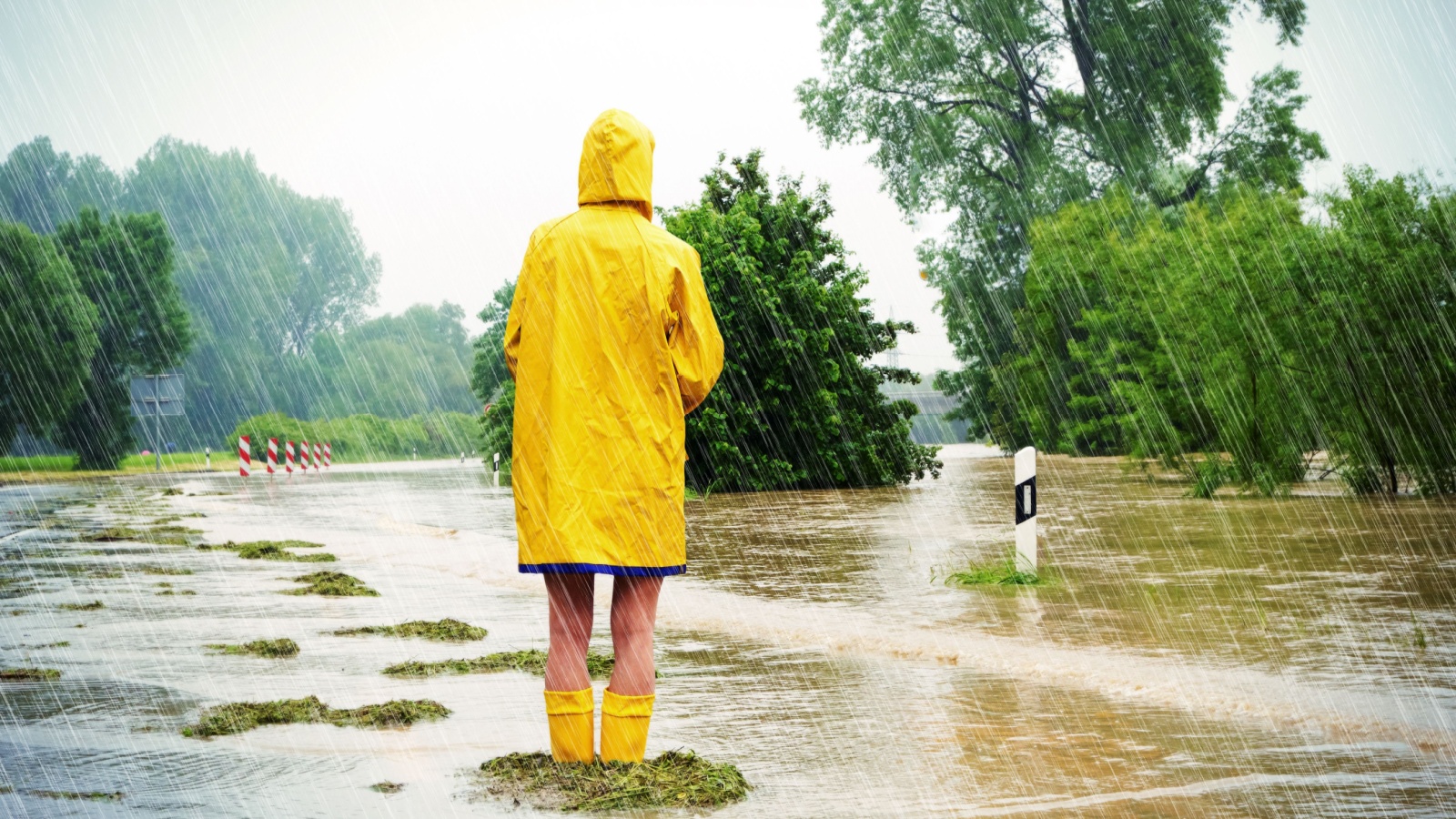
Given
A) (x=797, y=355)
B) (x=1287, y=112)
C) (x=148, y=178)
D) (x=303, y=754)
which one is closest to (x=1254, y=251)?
(x=797, y=355)

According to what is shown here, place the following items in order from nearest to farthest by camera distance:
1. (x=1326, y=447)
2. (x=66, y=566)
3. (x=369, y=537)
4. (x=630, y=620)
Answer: (x=630, y=620)
(x=66, y=566)
(x=369, y=537)
(x=1326, y=447)

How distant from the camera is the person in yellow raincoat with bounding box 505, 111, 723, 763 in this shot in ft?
13.4

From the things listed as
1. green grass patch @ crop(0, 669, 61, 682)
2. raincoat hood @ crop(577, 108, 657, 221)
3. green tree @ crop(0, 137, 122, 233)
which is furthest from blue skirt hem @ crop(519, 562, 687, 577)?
green tree @ crop(0, 137, 122, 233)

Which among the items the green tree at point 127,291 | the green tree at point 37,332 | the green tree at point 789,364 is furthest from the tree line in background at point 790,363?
the green tree at point 127,291

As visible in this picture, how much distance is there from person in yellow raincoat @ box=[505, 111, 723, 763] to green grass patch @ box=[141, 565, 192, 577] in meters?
7.76

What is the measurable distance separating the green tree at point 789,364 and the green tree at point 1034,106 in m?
18.8

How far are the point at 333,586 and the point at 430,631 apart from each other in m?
2.49

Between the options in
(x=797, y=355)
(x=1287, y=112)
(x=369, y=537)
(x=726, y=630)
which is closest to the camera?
(x=726, y=630)

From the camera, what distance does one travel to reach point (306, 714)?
17.3ft

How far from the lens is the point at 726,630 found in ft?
26.0

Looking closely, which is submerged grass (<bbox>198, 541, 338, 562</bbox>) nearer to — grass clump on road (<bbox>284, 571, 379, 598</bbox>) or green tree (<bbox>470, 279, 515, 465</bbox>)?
grass clump on road (<bbox>284, 571, 379, 598</bbox>)

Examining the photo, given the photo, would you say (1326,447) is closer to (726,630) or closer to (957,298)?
(726,630)

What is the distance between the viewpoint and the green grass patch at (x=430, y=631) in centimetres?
753

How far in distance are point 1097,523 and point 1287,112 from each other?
31.8 metres
